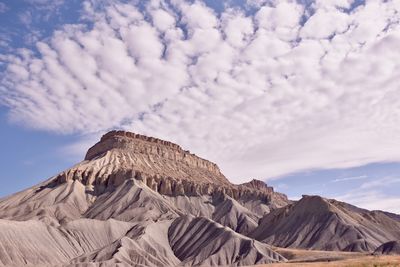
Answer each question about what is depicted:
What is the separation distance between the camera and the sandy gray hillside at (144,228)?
120125mm

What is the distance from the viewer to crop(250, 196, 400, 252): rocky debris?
148 metres

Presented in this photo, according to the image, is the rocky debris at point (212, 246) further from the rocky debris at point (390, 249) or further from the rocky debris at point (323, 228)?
the rocky debris at point (323, 228)

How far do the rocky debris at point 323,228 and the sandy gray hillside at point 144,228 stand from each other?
0.28 meters

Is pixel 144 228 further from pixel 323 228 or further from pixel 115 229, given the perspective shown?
pixel 323 228

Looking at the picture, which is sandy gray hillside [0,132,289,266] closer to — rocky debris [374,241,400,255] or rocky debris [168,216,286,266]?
rocky debris [168,216,286,266]

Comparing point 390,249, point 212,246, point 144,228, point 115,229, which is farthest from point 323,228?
point 115,229

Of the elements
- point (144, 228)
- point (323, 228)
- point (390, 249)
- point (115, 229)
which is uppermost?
point (323, 228)

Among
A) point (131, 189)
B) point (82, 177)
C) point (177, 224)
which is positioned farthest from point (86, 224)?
point (82, 177)

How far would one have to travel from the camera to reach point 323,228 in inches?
6156

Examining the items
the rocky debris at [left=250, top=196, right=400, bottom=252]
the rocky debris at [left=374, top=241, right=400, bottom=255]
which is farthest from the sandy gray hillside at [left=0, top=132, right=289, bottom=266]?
the rocky debris at [left=374, top=241, right=400, bottom=255]

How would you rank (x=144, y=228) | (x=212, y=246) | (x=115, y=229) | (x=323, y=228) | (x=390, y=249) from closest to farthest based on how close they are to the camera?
(x=390, y=249)
(x=212, y=246)
(x=144, y=228)
(x=115, y=229)
(x=323, y=228)

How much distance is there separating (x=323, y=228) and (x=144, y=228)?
174 feet

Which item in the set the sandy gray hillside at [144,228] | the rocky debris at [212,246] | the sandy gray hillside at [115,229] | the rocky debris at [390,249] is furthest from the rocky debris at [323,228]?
the rocky debris at [212,246]

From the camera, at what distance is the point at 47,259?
4675 inches
